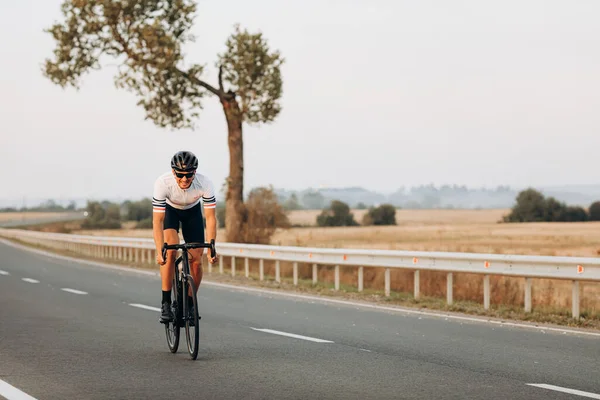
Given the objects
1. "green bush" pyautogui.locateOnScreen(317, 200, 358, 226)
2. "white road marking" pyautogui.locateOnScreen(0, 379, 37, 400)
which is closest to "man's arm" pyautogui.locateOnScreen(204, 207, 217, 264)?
"white road marking" pyautogui.locateOnScreen(0, 379, 37, 400)

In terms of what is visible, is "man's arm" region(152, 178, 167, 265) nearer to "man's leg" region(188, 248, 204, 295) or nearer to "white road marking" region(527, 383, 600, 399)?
"man's leg" region(188, 248, 204, 295)

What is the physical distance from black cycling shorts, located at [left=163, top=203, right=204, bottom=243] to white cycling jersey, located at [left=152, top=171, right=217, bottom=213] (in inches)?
6.2

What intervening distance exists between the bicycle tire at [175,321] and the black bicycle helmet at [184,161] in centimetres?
120

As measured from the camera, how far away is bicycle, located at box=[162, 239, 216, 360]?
32.1ft

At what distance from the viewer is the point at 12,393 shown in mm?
8047

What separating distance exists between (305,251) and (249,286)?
4.45 feet

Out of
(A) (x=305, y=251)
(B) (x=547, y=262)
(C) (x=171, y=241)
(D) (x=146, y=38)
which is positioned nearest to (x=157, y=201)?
(C) (x=171, y=241)

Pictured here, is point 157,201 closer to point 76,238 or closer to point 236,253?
point 236,253

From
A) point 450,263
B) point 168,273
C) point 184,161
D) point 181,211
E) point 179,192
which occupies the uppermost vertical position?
point 184,161

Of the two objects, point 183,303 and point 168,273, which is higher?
point 168,273

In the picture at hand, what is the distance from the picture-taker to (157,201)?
1002 cm

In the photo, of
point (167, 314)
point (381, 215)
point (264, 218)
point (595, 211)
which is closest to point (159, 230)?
point (167, 314)

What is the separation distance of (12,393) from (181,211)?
2.78m

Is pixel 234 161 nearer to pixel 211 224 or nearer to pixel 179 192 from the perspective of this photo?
pixel 179 192
